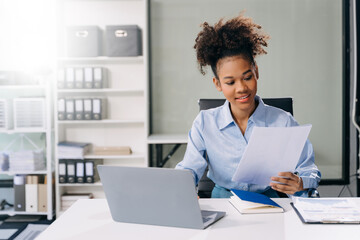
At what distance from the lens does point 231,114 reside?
158 cm

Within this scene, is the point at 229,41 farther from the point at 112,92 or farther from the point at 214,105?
the point at 112,92

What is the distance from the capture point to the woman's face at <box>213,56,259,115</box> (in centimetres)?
143

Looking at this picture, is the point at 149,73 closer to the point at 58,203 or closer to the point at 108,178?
the point at 58,203

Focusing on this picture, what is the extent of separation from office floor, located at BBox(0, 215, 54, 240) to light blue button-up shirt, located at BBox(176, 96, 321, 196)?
5.83ft

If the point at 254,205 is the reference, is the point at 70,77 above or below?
above

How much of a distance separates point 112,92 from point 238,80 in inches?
84.6

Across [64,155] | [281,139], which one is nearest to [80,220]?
[281,139]

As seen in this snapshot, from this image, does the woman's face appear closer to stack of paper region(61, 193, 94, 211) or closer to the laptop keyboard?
the laptop keyboard

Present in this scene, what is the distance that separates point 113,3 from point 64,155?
141 centimetres

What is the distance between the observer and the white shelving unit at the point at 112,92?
3.38 meters

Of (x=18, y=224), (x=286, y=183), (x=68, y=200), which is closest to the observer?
(x=286, y=183)

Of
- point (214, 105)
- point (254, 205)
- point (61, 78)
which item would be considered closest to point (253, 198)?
point (254, 205)

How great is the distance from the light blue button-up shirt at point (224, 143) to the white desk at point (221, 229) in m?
0.37

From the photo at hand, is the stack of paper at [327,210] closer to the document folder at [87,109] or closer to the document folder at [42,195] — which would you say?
the document folder at [87,109]
